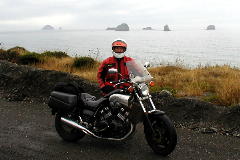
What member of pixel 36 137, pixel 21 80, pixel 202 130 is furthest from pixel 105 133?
pixel 21 80

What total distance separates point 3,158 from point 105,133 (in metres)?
1.67

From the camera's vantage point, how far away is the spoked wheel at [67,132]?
6.15 m

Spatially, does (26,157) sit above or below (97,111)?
below

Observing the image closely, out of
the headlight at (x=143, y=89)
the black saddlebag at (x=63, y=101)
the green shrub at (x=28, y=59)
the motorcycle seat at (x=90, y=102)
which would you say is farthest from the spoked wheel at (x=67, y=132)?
the green shrub at (x=28, y=59)

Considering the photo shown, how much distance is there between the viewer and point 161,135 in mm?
5277

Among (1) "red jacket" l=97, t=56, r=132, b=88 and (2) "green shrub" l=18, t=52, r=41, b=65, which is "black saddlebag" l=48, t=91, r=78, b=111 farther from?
(2) "green shrub" l=18, t=52, r=41, b=65

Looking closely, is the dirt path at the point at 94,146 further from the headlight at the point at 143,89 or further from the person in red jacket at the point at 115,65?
the person in red jacket at the point at 115,65

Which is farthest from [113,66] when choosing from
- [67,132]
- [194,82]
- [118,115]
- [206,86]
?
[194,82]

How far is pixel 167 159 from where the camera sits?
17.2ft

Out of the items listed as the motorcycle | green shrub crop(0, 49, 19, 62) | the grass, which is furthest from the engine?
green shrub crop(0, 49, 19, 62)

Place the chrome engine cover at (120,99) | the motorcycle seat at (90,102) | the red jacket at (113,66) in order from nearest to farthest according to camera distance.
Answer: the chrome engine cover at (120,99), the motorcycle seat at (90,102), the red jacket at (113,66)

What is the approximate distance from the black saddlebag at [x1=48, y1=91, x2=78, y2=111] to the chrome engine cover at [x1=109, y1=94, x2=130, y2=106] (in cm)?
78

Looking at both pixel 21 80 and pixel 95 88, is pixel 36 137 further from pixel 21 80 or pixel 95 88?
pixel 21 80

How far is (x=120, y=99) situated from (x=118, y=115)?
299 mm
